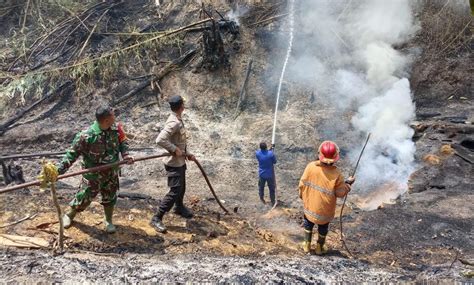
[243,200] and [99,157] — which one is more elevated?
→ [99,157]

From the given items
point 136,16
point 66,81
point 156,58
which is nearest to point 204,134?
point 156,58

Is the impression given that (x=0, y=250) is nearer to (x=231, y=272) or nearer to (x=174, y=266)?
(x=174, y=266)

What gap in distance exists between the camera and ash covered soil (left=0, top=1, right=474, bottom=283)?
13.1 feet

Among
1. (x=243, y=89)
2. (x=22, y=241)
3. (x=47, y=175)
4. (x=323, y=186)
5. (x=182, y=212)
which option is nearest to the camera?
(x=47, y=175)

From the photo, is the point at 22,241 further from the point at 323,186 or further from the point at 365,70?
the point at 365,70

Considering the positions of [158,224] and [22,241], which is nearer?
[22,241]

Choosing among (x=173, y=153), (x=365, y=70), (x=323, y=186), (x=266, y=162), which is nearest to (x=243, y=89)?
(x=365, y=70)

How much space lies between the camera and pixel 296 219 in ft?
20.8

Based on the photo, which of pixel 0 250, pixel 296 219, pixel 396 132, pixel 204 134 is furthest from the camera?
pixel 204 134

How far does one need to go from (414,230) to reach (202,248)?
2.98 meters

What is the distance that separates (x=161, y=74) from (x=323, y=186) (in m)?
7.21

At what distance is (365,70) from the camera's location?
427 inches

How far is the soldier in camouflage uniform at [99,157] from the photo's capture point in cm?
430

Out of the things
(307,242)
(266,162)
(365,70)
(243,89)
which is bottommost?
(307,242)
